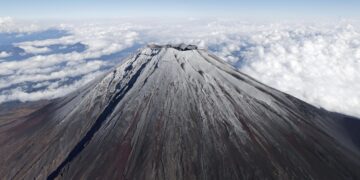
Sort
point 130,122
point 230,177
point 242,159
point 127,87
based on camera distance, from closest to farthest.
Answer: point 230,177 < point 242,159 < point 130,122 < point 127,87

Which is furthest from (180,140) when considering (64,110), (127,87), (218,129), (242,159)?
(64,110)

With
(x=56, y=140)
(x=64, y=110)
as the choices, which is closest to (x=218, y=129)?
(x=56, y=140)

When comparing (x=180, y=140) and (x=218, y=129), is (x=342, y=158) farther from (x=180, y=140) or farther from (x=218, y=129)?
(x=180, y=140)

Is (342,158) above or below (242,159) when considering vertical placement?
below

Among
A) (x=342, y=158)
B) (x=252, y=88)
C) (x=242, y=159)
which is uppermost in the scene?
(x=252, y=88)

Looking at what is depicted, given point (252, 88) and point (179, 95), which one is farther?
point (252, 88)

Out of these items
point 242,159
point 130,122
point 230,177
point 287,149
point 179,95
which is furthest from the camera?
point 179,95
